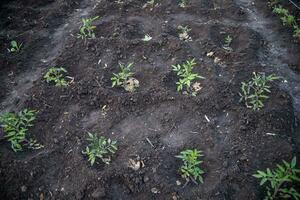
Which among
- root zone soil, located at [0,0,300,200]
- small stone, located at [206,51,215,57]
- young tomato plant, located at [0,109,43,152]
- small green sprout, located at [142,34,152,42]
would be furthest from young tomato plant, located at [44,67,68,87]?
small stone, located at [206,51,215,57]

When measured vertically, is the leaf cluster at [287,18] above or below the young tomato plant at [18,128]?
above

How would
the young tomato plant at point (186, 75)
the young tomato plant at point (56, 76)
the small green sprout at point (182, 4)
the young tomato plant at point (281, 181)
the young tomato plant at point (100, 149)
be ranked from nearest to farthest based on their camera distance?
the young tomato plant at point (281, 181), the young tomato plant at point (100, 149), the young tomato plant at point (186, 75), the young tomato plant at point (56, 76), the small green sprout at point (182, 4)

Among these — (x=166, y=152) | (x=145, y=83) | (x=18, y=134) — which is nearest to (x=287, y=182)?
(x=166, y=152)

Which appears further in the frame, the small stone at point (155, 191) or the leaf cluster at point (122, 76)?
the leaf cluster at point (122, 76)

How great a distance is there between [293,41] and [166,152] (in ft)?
8.30

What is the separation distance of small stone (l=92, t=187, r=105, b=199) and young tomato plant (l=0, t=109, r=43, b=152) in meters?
0.81

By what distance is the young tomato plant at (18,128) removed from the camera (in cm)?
301

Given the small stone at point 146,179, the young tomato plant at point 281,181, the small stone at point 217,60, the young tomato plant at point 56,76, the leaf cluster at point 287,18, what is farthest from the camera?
the leaf cluster at point 287,18

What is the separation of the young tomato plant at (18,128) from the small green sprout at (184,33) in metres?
2.21

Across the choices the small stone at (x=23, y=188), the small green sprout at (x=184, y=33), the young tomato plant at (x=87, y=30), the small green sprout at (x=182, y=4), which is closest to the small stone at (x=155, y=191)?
the small stone at (x=23, y=188)

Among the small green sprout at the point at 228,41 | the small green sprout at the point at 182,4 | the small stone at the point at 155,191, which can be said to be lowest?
the small stone at the point at 155,191

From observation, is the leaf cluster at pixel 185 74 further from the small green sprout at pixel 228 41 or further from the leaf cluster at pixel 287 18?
the leaf cluster at pixel 287 18

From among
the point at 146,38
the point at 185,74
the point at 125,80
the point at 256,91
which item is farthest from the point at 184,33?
the point at 256,91

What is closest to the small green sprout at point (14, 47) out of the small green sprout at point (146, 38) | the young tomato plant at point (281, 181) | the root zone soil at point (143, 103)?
the root zone soil at point (143, 103)
